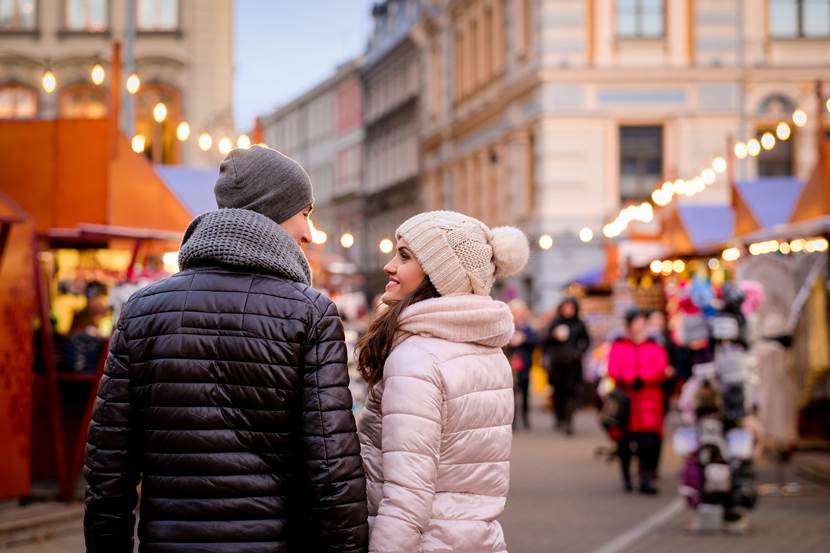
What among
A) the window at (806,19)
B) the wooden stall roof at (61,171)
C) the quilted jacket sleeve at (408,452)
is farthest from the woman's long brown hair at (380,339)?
the window at (806,19)

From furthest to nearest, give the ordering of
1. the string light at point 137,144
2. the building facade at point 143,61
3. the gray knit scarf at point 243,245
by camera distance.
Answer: the building facade at point 143,61, the string light at point 137,144, the gray knit scarf at point 243,245

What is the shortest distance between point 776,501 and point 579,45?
2586 centimetres

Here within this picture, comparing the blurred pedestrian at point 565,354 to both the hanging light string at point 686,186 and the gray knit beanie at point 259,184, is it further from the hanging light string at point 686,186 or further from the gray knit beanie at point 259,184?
the gray knit beanie at point 259,184

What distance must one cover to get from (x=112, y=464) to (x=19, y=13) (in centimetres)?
3202

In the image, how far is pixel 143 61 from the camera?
34188 millimetres

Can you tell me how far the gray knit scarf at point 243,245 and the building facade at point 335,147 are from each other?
67849mm

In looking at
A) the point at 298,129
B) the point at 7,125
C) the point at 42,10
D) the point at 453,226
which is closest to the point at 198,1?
the point at 42,10

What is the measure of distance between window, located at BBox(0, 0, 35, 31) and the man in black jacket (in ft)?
104

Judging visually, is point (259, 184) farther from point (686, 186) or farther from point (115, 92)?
point (686, 186)

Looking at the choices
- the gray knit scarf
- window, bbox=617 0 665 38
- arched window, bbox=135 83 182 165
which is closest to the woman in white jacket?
the gray knit scarf

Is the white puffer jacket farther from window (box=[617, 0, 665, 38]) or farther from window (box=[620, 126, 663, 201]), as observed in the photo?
window (box=[617, 0, 665, 38])

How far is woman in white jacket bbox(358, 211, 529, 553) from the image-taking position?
4.46 metres

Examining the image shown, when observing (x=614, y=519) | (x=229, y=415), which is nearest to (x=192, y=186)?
(x=614, y=519)

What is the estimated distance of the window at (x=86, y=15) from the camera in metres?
34.7
